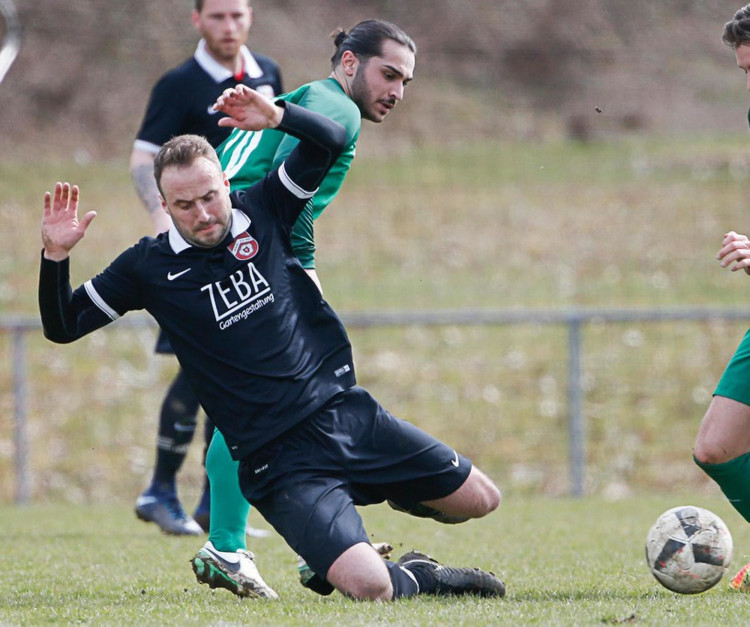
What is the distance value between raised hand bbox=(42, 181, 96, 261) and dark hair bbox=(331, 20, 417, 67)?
1.28 metres

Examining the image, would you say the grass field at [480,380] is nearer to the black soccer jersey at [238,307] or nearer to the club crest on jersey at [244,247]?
the black soccer jersey at [238,307]

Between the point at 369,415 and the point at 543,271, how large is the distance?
34.7ft

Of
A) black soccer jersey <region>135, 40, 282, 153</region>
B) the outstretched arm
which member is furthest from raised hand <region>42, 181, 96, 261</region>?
black soccer jersey <region>135, 40, 282, 153</region>

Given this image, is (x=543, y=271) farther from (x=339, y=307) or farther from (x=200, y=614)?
(x=200, y=614)

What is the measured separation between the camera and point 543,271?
14.9 m

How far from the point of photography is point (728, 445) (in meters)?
4.57

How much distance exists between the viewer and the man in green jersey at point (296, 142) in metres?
4.57

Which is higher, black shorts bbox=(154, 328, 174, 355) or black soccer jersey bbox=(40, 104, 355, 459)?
black soccer jersey bbox=(40, 104, 355, 459)

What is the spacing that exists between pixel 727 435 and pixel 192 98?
3.14 metres

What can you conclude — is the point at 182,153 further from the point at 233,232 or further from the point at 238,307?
the point at 238,307

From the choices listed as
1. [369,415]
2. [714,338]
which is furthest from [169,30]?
[369,415]

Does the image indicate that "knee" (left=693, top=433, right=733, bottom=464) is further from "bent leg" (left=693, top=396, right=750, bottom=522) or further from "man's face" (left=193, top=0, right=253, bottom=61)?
"man's face" (left=193, top=0, right=253, bottom=61)

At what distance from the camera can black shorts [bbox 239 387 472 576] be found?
14.3ft

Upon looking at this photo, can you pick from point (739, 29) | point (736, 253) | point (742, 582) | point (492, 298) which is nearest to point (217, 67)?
point (739, 29)
